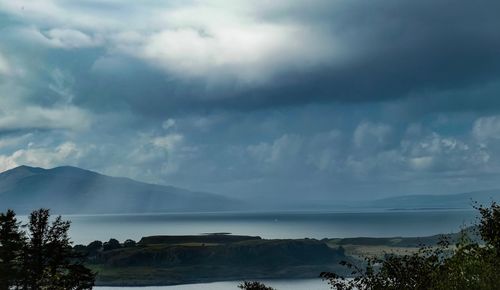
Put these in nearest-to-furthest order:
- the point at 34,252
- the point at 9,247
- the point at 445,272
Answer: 1. the point at 445,272
2. the point at 9,247
3. the point at 34,252

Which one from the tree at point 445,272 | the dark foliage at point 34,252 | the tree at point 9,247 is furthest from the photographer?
the dark foliage at point 34,252

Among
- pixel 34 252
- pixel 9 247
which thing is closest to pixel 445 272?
pixel 34 252

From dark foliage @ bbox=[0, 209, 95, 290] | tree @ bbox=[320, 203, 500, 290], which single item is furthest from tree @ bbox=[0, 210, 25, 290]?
tree @ bbox=[320, 203, 500, 290]

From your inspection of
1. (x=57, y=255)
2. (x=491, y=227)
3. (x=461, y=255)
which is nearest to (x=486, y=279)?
(x=461, y=255)

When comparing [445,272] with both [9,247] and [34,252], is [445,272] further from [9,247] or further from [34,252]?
[9,247]

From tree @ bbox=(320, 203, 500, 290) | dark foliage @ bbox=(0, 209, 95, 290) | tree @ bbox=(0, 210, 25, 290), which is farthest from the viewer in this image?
dark foliage @ bbox=(0, 209, 95, 290)

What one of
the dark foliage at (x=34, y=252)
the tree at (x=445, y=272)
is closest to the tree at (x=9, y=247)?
the dark foliage at (x=34, y=252)

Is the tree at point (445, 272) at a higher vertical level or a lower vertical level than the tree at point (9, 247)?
lower

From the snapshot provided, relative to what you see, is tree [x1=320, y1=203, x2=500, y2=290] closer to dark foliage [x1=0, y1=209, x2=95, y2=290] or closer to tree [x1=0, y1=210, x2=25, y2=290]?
dark foliage [x1=0, y1=209, x2=95, y2=290]

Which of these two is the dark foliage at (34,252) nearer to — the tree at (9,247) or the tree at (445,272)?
the tree at (9,247)

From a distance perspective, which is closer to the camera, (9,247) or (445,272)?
(445,272)

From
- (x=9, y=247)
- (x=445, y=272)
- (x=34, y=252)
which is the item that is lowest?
(x=445, y=272)

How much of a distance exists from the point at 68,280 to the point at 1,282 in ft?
25.5

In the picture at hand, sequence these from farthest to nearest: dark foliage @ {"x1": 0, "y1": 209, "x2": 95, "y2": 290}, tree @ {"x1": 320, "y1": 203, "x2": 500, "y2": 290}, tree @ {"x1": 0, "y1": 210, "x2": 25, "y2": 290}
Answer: dark foliage @ {"x1": 0, "y1": 209, "x2": 95, "y2": 290} < tree @ {"x1": 0, "y1": 210, "x2": 25, "y2": 290} < tree @ {"x1": 320, "y1": 203, "x2": 500, "y2": 290}
